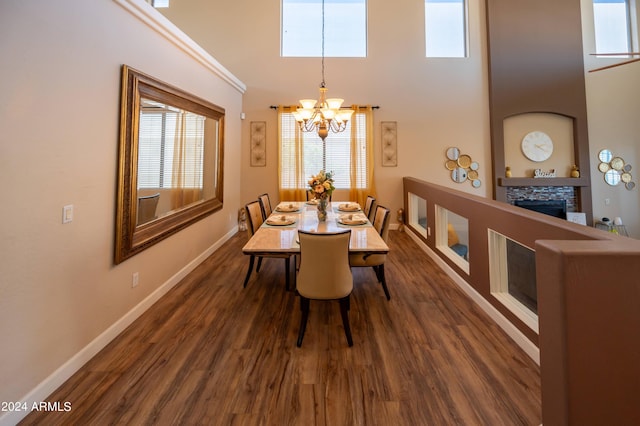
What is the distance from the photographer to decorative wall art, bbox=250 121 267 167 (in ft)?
19.4

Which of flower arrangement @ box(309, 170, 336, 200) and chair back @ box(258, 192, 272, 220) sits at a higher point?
flower arrangement @ box(309, 170, 336, 200)

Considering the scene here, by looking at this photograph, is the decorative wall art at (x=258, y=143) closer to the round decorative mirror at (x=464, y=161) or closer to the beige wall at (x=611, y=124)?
the round decorative mirror at (x=464, y=161)

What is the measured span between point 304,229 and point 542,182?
5927 mm

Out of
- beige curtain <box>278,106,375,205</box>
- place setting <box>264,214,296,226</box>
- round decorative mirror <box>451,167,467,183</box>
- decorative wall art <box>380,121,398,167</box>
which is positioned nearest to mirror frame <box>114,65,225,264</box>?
place setting <box>264,214,296,226</box>

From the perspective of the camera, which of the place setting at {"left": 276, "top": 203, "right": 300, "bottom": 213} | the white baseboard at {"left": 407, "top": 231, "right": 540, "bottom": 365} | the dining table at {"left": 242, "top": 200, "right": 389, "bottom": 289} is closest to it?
the white baseboard at {"left": 407, "top": 231, "right": 540, "bottom": 365}

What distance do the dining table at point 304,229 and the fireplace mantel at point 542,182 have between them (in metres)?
4.04

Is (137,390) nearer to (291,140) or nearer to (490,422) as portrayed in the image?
(490,422)

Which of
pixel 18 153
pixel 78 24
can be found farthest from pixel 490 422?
pixel 78 24

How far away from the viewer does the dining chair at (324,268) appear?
2064 millimetres

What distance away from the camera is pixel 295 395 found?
171 centimetres

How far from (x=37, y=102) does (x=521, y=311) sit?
12.1ft

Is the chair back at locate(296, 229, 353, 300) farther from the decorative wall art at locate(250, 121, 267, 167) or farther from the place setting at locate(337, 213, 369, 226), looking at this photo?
the decorative wall art at locate(250, 121, 267, 167)

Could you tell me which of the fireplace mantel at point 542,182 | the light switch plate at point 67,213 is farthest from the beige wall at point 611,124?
the light switch plate at point 67,213

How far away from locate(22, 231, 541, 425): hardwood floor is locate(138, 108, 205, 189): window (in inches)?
53.7
